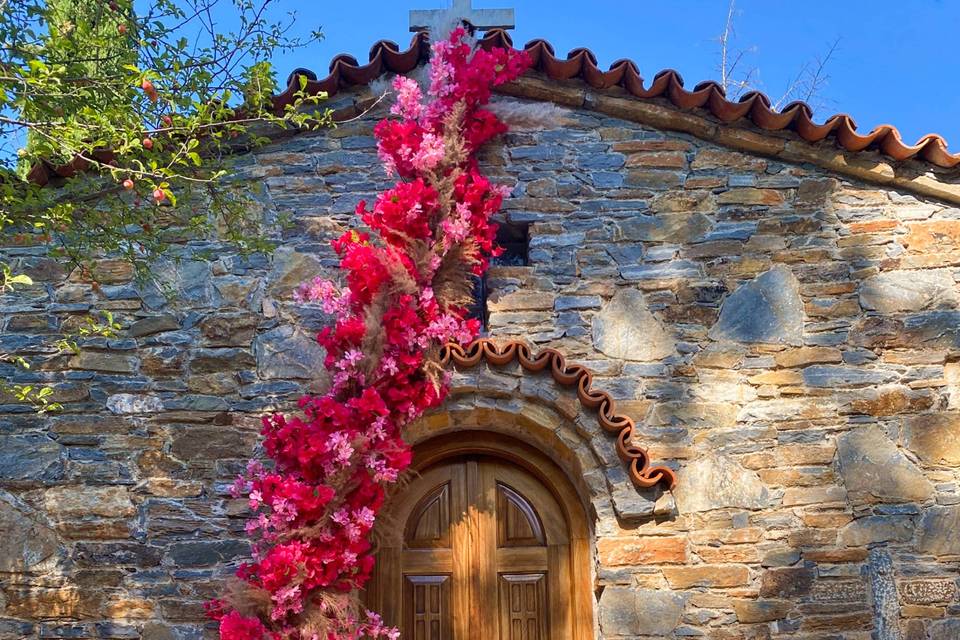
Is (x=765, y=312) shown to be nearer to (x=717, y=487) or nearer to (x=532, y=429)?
(x=717, y=487)

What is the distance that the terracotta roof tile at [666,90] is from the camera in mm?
4105

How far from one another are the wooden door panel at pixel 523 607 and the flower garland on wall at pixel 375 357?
0.58 meters

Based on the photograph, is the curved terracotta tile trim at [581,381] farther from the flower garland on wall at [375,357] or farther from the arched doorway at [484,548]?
the arched doorway at [484,548]

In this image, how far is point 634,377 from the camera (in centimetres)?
402

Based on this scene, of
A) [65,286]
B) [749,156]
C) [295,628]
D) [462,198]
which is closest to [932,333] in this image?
[749,156]

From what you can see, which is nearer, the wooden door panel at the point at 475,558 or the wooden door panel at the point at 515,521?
the wooden door panel at the point at 475,558

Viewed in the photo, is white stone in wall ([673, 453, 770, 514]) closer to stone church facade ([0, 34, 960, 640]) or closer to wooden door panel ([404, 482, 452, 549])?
stone church facade ([0, 34, 960, 640])

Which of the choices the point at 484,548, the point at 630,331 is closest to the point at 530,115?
the point at 630,331

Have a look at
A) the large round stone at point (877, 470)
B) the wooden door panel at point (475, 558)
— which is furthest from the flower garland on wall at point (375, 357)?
the large round stone at point (877, 470)

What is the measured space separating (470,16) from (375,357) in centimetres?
187

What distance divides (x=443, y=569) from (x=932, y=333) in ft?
8.16

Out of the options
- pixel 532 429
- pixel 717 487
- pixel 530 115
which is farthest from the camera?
pixel 530 115

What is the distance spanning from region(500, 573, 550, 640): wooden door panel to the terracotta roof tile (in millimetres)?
2369

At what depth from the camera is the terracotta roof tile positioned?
4.11m
